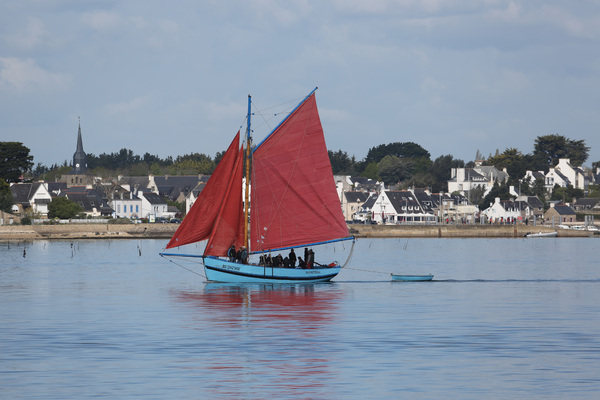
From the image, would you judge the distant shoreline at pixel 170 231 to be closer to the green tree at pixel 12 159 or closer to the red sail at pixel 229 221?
the green tree at pixel 12 159

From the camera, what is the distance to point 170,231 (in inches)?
6471

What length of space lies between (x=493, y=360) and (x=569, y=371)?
2671 mm

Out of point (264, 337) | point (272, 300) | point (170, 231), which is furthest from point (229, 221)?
point (170, 231)

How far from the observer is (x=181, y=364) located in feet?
91.9

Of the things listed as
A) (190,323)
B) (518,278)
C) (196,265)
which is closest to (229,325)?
(190,323)

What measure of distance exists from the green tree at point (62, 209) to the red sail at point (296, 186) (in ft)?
390

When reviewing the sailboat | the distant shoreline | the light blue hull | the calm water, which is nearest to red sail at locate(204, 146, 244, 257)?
the sailboat

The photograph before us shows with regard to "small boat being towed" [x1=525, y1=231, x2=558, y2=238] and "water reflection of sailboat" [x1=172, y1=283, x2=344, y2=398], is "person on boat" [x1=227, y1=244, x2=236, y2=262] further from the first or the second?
"small boat being towed" [x1=525, y1=231, x2=558, y2=238]

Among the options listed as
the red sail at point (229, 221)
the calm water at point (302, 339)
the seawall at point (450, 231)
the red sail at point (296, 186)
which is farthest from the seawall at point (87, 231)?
the red sail at point (296, 186)

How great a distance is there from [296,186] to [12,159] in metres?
149

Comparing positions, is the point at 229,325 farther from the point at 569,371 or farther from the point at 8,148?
the point at 8,148

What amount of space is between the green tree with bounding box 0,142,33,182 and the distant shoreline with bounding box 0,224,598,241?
38.0 meters

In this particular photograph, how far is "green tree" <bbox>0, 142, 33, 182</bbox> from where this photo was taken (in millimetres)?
188750

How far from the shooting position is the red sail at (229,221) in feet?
176
